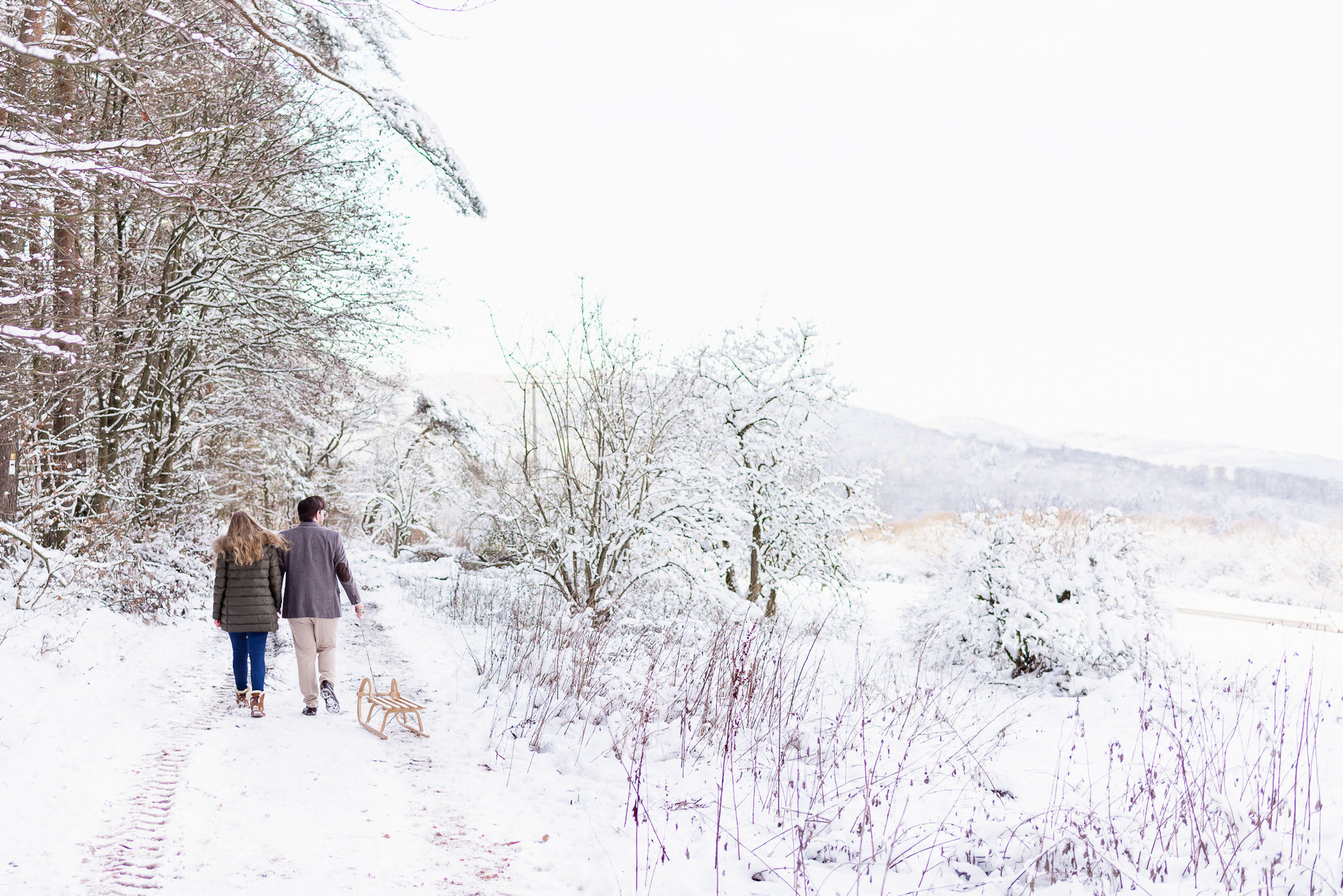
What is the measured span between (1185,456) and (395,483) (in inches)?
3781

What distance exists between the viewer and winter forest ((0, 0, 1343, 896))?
3.52 meters

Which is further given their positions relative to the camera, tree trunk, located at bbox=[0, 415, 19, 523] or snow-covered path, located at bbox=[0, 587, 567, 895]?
tree trunk, located at bbox=[0, 415, 19, 523]

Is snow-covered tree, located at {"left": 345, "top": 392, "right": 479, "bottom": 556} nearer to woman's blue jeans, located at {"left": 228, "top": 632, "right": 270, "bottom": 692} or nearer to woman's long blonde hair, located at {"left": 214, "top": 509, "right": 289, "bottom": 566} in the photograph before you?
woman's long blonde hair, located at {"left": 214, "top": 509, "right": 289, "bottom": 566}

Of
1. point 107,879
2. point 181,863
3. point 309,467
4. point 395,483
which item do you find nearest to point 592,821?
point 181,863

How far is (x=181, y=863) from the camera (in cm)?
335

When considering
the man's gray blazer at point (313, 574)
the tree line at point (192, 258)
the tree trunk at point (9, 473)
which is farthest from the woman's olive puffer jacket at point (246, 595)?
the tree trunk at point (9, 473)

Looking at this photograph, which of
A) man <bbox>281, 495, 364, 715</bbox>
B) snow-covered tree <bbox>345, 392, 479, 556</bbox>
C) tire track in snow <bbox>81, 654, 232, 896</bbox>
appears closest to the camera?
tire track in snow <bbox>81, 654, 232, 896</bbox>

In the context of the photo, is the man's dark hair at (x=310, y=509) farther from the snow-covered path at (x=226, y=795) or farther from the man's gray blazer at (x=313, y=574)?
the snow-covered path at (x=226, y=795)

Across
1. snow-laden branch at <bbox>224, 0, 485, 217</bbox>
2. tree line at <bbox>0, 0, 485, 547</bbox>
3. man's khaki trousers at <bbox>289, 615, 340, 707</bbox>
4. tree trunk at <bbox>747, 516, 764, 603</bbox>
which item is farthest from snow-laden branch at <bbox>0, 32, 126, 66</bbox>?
tree trunk at <bbox>747, 516, 764, 603</bbox>

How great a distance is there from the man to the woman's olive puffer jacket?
163mm

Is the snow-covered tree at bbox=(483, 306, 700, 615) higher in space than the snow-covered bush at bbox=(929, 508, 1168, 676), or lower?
higher

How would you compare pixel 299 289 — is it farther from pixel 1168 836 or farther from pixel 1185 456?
pixel 1185 456

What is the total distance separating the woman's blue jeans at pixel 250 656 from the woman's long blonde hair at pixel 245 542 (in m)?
0.59

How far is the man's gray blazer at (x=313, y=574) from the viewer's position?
6.28 metres
